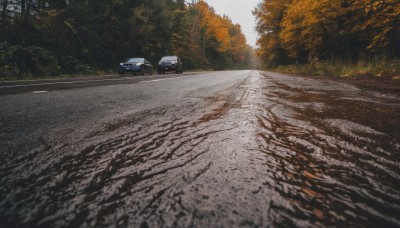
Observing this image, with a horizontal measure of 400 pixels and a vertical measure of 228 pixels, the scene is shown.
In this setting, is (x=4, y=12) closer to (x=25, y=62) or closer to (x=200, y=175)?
(x=25, y=62)

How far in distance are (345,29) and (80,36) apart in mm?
17217

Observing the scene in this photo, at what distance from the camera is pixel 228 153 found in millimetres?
1289

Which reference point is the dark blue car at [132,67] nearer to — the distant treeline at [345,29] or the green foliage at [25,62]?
the green foliage at [25,62]

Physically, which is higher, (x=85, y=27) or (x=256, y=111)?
(x=85, y=27)

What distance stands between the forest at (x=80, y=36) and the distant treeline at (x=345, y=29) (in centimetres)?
1299

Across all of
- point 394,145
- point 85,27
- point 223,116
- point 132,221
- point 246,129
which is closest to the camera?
point 132,221

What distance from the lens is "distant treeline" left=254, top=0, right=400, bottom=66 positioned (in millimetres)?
10586

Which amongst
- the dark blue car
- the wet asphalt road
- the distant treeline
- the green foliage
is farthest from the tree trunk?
the distant treeline

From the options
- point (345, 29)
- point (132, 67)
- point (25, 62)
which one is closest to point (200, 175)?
point (25, 62)

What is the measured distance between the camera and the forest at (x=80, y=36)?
12.2 m

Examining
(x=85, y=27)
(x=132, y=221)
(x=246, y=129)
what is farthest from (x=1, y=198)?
(x=85, y=27)

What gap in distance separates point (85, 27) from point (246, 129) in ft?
61.0

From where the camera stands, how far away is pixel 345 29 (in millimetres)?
15445

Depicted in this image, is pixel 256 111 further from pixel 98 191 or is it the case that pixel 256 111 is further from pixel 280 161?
pixel 98 191
